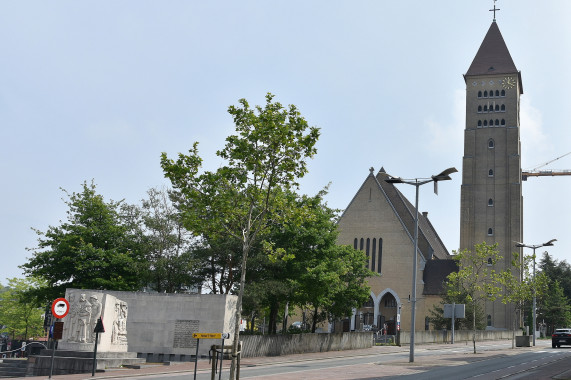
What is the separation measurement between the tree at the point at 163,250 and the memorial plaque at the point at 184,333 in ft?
18.8

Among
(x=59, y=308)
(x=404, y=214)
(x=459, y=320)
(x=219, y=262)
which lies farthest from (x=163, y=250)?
(x=404, y=214)

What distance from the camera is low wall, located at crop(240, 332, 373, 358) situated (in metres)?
32.7

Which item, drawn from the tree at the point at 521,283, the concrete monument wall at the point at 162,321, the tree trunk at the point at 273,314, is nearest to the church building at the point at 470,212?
the tree at the point at 521,283

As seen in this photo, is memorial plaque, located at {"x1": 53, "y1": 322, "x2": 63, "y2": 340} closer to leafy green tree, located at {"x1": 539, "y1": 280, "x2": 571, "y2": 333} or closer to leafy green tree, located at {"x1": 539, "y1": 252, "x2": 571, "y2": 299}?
leafy green tree, located at {"x1": 539, "y1": 280, "x2": 571, "y2": 333}

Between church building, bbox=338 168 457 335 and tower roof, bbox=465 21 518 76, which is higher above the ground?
tower roof, bbox=465 21 518 76

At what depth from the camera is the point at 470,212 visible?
291ft

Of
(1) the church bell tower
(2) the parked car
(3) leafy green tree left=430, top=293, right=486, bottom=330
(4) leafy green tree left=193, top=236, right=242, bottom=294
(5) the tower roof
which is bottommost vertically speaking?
(2) the parked car

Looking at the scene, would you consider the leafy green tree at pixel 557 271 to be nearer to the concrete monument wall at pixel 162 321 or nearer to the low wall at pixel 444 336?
the low wall at pixel 444 336

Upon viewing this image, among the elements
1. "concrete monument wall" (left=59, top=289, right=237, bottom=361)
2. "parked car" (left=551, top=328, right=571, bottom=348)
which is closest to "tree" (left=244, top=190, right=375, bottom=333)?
"concrete monument wall" (left=59, top=289, right=237, bottom=361)

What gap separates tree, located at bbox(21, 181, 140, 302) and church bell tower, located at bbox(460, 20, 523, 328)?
196ft

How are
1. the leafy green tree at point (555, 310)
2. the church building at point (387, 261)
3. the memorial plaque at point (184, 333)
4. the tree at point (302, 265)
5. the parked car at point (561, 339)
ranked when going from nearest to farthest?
the memorial plaque at point (184, 333)
the tree at point (302, 265)
the parked car at point (561, 339)
the church building at point (387, 261)
the leafy green tree at point (555, 310)

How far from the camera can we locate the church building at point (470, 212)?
79.8m

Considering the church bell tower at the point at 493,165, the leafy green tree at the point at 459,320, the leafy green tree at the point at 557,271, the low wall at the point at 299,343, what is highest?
the church bell tower at the point at 493,165

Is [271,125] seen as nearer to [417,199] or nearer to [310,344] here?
[417,199]
